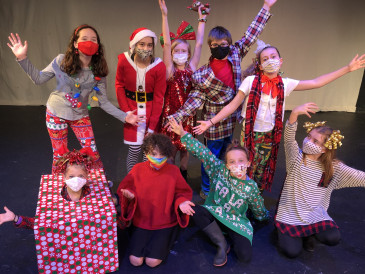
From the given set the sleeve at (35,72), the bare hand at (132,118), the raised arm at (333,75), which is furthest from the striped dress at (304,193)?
the sleeve at (35,72)

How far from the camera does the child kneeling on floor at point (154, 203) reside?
2.09 meters

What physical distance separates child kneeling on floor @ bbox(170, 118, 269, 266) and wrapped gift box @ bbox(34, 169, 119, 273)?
0.59m

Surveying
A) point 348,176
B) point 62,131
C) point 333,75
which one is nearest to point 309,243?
point 348,176

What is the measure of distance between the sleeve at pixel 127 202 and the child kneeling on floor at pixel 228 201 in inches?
16.5

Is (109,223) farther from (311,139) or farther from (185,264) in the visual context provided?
(311,139)

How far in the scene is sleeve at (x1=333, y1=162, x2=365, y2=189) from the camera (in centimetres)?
210

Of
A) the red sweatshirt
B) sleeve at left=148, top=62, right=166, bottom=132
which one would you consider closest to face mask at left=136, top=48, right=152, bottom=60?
sleeve at left=148, top=62, right=166, bottom=132

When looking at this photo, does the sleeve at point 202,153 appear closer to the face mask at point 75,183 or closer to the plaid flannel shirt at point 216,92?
the plaid flannel shirt at point 216,92

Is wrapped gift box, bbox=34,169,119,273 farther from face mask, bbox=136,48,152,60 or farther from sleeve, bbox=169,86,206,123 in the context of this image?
face mask, bbox=136,48,152,60

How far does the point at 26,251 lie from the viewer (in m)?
2.17

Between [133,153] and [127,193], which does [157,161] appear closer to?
[127,193]

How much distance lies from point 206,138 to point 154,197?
0.88 m

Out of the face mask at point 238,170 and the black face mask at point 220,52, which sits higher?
the black face mask at point 220,52

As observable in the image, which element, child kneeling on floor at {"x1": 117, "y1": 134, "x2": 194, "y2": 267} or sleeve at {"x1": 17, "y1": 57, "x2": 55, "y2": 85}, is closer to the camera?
child kneeling on floor at {"x1": 117, "y1": 134, "x2": 194, "y2": 267}
